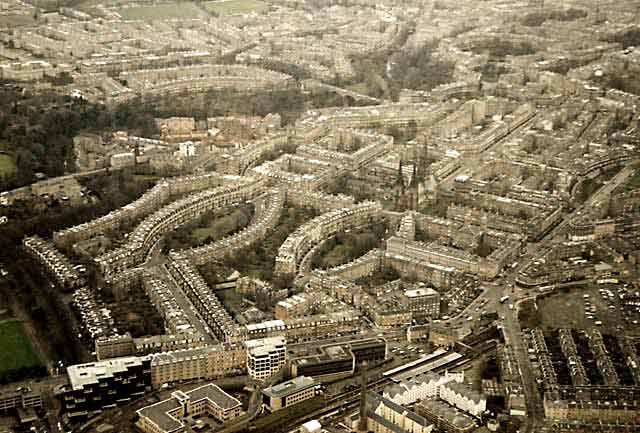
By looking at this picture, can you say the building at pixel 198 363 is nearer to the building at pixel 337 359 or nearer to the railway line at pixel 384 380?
the building at pixel 337 359

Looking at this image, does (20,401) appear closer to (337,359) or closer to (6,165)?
(337,359)

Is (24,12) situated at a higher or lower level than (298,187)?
higher

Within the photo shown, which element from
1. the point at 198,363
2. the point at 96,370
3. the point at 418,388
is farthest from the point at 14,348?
the point at 418,388

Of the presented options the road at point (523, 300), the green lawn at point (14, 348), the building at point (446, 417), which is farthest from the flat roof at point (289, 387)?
the green lawn at point (14, 348)

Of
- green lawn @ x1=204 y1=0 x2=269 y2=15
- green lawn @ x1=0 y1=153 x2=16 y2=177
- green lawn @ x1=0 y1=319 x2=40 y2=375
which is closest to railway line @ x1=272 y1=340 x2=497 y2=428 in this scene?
green lawn @ x1=0 y1=319 x2=40 y2=375

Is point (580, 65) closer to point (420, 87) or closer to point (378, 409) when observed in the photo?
point (420, 87)

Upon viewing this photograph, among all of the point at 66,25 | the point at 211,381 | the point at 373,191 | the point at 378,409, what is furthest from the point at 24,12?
the point at 378,409
